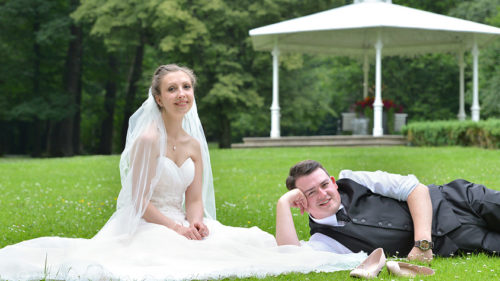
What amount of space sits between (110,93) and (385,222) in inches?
1304

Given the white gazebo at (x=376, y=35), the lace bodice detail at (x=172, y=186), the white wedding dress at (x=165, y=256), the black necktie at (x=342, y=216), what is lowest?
the white wedding dress at (x=165, y=256)

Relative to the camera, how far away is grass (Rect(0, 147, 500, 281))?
6418 millimetres

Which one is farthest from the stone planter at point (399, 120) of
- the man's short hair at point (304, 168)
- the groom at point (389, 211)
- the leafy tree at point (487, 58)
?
the man's short hair at point (304, 168)

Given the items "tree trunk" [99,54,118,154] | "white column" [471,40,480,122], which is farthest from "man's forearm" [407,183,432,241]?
"tree trunk" [99,54,118,154]

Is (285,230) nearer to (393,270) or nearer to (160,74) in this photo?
(393,270)

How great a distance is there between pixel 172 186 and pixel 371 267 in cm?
178

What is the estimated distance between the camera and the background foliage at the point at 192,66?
89.1 ft

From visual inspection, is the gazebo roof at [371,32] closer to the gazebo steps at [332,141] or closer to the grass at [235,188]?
the gazebo steps at [332,141]

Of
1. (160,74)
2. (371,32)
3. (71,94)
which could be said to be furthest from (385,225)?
(71,94)

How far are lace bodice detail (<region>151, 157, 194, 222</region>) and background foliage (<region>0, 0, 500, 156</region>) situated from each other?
2086 cm

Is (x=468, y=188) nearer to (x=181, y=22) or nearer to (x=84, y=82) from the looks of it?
(x=181, y=22)

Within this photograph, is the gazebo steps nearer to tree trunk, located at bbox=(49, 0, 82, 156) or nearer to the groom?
tree trunk, located at bbox=(49, 0, 82, 156)

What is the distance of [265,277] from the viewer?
4152mm

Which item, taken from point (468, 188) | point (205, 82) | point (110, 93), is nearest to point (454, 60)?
point (205, 82)
